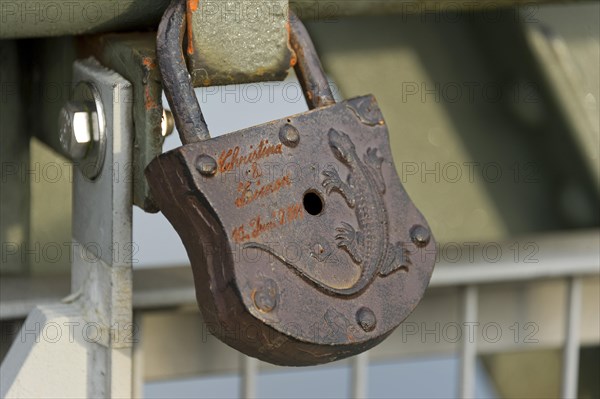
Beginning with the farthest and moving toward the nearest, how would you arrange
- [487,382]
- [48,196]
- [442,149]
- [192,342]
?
1. [487,382]
2. [442,149]
3. [48,196]
4. [192,342]

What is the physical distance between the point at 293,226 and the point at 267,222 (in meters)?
0.02

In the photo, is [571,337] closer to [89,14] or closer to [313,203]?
[313,203]

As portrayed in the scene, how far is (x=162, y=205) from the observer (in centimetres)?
103

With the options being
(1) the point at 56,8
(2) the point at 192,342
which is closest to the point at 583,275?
(2) the point at 192,342

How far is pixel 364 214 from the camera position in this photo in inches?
41.4

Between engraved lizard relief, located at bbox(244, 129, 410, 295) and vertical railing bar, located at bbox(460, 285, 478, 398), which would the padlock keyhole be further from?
vertical railing bar, located at bbox(460, 285, 478, 398)

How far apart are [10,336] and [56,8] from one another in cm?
39

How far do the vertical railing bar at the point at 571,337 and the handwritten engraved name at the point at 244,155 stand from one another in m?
0.57

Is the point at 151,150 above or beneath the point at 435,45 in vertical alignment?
beneath

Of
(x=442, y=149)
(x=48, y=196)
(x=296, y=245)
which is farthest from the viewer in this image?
(x=442, y=149)

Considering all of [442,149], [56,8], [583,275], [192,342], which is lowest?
[192,342]

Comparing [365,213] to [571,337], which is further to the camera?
[571,337]

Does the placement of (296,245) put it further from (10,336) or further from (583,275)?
(583,275)

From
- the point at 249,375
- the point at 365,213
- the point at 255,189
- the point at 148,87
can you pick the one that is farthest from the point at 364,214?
the point at 249,375
